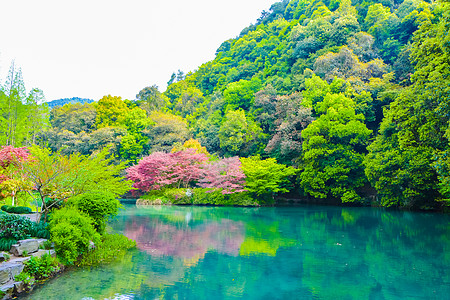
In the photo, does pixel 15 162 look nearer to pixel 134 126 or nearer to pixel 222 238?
pixel 222 238

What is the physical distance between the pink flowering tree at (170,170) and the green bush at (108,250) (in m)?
15.3

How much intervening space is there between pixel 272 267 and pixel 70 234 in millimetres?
4438

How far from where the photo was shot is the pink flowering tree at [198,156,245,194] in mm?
22531

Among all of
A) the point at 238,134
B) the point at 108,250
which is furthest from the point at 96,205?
the point at 238,134

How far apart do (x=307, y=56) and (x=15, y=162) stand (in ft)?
94.7

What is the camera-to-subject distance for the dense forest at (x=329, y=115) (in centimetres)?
1522

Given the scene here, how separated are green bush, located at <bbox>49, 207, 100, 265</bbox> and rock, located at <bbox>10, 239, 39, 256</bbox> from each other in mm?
455

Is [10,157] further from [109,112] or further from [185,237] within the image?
[109,112]

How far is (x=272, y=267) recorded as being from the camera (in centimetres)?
702

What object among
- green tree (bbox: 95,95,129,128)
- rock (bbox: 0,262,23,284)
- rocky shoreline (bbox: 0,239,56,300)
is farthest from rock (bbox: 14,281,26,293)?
green tree (bbox: 95,95,129,128)

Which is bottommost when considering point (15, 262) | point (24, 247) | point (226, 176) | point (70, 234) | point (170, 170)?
point (15, 262)

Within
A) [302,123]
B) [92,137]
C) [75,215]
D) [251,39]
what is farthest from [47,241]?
[251,39]

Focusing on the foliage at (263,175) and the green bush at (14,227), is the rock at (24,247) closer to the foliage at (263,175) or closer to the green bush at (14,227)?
the green bush at (14,227)

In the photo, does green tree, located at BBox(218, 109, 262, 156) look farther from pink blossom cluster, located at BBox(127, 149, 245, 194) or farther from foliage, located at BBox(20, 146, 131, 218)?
foliage, located at BBox(20, 146, 131, 218)
